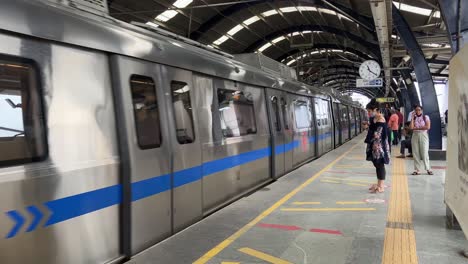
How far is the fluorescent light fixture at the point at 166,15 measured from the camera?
18.2 meters

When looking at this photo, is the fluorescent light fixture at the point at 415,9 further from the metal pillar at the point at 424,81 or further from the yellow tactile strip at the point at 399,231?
the yellow tactile strip at the point at 399,231

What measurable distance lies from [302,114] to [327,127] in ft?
14.7

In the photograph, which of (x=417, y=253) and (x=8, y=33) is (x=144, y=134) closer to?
(x=8, y=33)

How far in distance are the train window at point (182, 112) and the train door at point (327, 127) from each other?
10.9 metres

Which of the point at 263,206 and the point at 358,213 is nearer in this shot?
the point at 358,213

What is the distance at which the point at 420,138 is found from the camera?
10109mm

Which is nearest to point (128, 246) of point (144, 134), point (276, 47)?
point (144, 134)

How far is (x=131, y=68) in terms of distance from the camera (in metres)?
4.30

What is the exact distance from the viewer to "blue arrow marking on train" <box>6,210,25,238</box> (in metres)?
2.96

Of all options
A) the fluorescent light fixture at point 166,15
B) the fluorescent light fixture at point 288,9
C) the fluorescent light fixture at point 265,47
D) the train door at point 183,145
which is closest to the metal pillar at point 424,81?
the fluorescent light fixture at point 288,9

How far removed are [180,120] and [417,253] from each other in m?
3.02

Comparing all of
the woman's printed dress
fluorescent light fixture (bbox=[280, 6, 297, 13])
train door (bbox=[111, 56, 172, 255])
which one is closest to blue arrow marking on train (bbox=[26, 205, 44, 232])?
A: train door (bbox=[111, 56, 172, 255])

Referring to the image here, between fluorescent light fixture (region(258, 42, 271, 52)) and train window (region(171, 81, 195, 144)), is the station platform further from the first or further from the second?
fluorescent light fixture (region(258, 42, 271, 52))

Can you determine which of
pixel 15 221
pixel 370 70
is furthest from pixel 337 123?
pixel 15 221
